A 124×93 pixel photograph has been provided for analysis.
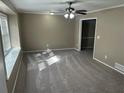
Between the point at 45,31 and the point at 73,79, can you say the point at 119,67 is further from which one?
the point at 45,31

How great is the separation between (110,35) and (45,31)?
3.82 metres

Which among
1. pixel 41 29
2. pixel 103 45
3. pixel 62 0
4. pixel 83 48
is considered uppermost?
pixel 62 0

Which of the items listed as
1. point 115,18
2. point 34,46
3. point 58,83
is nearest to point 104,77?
point 58,83

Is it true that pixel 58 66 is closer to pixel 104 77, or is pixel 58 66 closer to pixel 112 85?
pixel 104 77

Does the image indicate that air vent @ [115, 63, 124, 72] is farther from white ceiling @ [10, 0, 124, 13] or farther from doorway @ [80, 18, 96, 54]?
doorway @ [80, 18, 96, 54]

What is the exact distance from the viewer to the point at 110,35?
4.07 m

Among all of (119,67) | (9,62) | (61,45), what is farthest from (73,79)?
(61,45)

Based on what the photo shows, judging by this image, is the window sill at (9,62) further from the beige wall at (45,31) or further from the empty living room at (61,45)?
the beige wall at (45,31)

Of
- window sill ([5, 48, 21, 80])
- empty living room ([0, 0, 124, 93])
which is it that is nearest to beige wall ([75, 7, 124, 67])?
empty living room ([0, 0, 124, 93])

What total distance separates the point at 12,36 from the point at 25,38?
1425mm

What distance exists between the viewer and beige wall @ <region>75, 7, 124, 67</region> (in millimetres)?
3605

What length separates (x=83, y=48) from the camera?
7.13 m

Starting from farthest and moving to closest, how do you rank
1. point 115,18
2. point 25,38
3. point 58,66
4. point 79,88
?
point 25,38
point 58,66
point 115,18
point 79,88

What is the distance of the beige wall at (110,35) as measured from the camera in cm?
361
